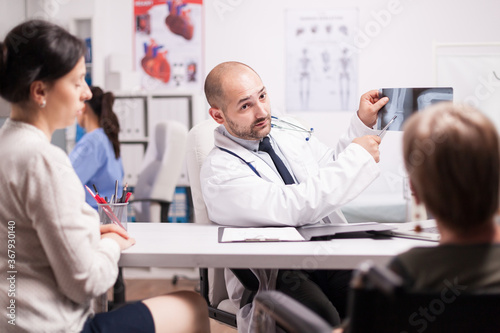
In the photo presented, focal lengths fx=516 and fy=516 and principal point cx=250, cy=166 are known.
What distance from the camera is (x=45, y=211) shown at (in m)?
0.98

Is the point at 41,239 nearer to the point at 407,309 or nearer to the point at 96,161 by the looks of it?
the point at 407,309

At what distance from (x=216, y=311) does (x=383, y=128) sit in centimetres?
77

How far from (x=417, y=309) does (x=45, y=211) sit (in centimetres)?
68

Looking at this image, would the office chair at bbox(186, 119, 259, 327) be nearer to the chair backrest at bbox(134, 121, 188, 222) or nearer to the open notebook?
the open notebook

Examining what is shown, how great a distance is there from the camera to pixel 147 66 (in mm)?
4418

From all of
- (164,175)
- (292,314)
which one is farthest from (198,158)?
(164,175)

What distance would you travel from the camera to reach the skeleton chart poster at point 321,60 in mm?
4289

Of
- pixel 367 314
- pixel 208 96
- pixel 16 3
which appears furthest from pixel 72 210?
pixel 16 3

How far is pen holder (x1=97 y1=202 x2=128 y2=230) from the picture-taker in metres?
1.35

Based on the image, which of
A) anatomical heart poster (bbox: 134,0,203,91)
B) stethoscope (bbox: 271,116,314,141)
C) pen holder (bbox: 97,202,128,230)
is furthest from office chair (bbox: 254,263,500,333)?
anatomical heart poster (bbox: 134,0,203,91)

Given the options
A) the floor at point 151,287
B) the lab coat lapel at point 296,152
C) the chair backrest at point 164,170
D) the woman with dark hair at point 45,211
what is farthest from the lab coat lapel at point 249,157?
the floor at point 151,287

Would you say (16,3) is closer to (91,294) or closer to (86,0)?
(86,0)

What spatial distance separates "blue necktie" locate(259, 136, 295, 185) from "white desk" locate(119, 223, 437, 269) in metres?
0.47

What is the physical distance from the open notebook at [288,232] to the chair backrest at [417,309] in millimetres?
558
